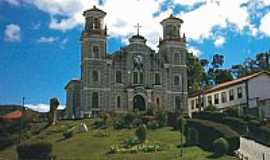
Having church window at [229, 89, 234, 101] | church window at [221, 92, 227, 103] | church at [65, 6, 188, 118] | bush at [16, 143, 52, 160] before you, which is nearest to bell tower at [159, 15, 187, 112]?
church at [65, 6, 188, 118]

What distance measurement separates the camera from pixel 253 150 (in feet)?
123

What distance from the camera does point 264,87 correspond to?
61.1m

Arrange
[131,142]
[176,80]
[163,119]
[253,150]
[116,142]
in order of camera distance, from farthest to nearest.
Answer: [176,80], [163,119], [116,142], [131,142], [253,150]

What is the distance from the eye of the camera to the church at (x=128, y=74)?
67062mm

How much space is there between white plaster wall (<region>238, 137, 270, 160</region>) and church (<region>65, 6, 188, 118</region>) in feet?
86.6

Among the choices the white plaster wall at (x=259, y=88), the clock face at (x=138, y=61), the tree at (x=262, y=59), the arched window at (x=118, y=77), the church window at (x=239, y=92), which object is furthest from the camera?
the tree at (x=262, y=59)

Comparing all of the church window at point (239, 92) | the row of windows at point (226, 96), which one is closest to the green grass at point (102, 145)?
the church window at point (239, 92)

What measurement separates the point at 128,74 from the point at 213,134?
29412mm

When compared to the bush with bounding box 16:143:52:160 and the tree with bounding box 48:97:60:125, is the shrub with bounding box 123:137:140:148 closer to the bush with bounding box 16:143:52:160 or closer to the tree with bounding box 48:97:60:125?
the bush with bounding box 16:143:52:160

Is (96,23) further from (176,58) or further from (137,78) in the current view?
(176,58)

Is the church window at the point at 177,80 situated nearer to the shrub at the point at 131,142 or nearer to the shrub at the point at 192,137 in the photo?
the shrub at the point at 192,137

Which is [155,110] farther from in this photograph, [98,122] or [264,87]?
[264,87]

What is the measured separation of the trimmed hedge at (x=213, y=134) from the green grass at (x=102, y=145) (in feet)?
5.58

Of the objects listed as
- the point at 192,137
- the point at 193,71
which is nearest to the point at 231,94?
the point at 193,71
